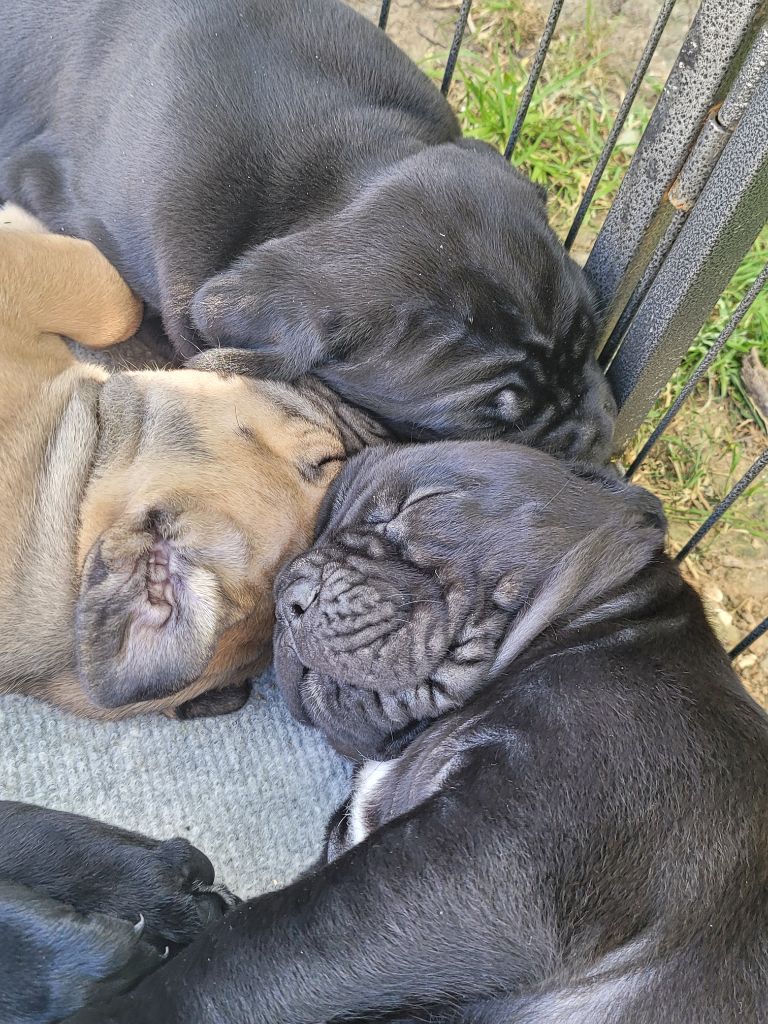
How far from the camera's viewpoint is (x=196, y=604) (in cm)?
211

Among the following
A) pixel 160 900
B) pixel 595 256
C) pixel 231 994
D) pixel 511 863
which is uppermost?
pixel 595 256

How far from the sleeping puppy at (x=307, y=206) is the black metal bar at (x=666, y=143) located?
0.66 ft

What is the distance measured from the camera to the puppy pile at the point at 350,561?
1668 millimetres

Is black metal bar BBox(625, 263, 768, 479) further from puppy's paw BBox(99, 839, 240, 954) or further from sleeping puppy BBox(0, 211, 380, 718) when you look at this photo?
puppy's paw BBox(99, 839, 240, 954)

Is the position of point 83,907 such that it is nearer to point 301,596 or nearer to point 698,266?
point 301,596

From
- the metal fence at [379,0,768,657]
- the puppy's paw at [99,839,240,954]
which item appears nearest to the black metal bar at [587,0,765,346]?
the metal fence at [379,0,768,657]

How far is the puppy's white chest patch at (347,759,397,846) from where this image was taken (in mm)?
2207

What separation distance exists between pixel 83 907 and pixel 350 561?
2.76 feet

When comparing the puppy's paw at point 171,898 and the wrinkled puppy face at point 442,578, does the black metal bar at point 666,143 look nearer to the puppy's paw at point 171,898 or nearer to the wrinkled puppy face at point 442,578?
the wrinkled puppy face at point 442,578

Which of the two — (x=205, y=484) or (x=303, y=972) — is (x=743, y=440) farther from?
(x=303, y=972)

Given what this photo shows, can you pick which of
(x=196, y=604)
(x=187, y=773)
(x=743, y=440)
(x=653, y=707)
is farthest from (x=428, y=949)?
(x=743, y=440)

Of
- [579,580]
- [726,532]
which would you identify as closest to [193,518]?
[579,580]

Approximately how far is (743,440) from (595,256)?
1.10m

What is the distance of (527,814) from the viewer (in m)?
1.67
